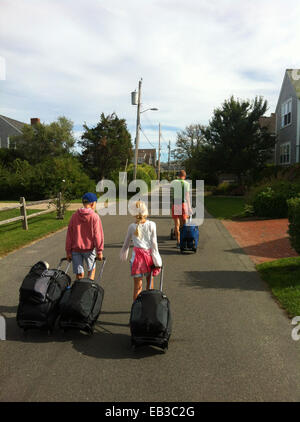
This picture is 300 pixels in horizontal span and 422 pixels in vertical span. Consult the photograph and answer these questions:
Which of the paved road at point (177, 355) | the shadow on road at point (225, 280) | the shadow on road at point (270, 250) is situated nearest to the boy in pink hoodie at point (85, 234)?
the paved road at point (177, 355)

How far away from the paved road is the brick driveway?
2.76m

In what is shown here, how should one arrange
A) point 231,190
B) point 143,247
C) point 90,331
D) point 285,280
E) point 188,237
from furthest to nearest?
point 231,190 → point 188,237 → point 285,280 → point 143,247 → point 90,331

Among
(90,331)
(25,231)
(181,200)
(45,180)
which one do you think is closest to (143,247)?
(90,331)

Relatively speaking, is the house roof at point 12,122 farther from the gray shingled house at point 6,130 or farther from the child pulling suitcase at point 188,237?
the child pulling suitcase at point 188,237

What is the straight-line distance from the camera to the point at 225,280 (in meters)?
7.10

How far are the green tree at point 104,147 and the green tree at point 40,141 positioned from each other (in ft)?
26.8

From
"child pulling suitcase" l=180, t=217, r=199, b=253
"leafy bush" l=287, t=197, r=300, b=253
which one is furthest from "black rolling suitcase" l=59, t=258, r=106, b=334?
"child pulling suitcase" l=180, t=217, r=199, b=253

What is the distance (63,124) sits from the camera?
47.1 m

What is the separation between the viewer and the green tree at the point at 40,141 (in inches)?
1759

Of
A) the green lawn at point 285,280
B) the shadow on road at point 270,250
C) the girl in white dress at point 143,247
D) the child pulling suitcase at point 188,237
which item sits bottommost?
the green lawn at point 285,280

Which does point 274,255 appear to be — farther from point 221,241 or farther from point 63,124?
point 63,124

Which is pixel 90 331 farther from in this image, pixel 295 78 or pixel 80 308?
pixel 295 78

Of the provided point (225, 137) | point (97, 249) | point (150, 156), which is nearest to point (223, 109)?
point (225, 137)

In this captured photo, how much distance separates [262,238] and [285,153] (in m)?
23.4
